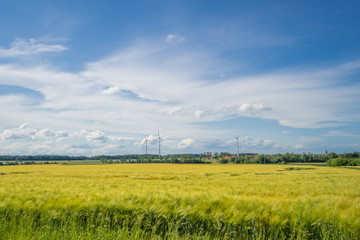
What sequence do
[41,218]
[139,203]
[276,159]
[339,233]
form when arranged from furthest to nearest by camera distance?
[276,159], [139,203], [41,218], [339,233]

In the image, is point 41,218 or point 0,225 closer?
point 0,225

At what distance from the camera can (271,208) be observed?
6.86m

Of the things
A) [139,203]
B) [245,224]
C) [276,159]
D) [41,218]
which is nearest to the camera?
[245,224]

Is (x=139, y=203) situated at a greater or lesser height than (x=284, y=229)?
greater

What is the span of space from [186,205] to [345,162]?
108 m

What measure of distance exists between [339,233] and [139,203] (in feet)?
17.0

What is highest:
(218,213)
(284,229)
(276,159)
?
(218,213)

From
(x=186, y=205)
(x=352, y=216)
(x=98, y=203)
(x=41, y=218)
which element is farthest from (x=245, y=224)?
(x=41, y=218)

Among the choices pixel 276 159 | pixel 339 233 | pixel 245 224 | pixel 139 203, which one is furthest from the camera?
pixel 276 159

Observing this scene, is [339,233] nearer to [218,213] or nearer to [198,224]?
[218,213]

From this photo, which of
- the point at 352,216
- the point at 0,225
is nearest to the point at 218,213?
the point at 352,216

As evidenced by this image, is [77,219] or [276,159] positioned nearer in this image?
[77,219]

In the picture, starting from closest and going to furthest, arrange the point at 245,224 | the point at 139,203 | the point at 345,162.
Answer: the point at 245,224, the point at 139,203, the point at 345,162

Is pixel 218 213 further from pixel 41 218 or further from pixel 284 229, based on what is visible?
pixel 41 218
